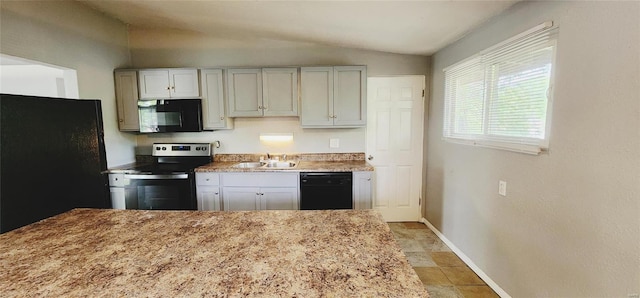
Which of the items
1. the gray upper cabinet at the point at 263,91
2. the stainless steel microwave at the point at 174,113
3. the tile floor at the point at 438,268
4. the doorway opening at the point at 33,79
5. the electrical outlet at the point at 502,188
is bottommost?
the tile floor at the point at 438,268

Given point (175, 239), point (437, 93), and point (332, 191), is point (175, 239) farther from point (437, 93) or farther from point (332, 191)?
point (437, 93)

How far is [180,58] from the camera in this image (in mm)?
3430

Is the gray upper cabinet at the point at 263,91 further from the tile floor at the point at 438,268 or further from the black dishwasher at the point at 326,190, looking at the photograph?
the tile floor at the point at 438,268

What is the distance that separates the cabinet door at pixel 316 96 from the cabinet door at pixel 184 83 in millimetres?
1313

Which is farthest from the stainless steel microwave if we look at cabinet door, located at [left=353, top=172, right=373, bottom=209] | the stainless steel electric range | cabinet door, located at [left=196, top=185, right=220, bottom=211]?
cabinet door, located at [left=353, top=172, right=373, bottom=209]

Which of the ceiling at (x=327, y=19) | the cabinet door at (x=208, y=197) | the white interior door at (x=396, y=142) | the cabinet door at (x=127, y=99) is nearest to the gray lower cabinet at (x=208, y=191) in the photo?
the cabinet door at (x=208, y=197)

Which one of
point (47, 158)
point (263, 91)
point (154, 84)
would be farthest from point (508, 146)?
point (154, 84)

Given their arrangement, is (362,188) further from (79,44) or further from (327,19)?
(79,44)

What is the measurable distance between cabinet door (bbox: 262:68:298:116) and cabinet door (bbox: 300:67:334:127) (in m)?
0.10

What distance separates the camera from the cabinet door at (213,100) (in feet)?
10.3

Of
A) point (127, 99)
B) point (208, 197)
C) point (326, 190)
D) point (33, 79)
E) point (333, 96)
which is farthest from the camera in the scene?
point (33, 79)

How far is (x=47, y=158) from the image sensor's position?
1.96 meters

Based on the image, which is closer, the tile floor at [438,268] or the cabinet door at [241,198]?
the tile floor at [438,268]

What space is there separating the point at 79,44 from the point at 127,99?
0.70 metres
